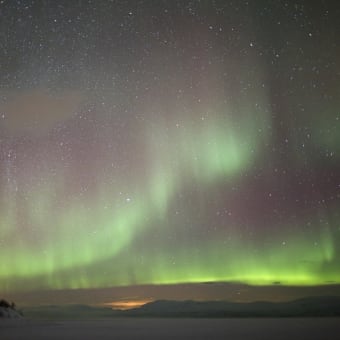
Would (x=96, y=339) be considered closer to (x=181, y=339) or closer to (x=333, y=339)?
(x=181, y=339)

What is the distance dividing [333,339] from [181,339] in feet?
52.4

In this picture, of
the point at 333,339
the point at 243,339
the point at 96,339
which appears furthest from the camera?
the point at 96,339

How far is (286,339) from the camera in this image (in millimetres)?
48812

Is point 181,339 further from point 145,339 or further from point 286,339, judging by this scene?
point 286,339

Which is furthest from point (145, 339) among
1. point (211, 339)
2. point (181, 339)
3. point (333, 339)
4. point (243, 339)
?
point (333, 339)

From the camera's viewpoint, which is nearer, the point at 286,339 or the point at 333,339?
the point at 333,339

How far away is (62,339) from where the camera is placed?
53.6m

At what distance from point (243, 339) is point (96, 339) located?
55.4 feet

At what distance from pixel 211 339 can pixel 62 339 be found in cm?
1781

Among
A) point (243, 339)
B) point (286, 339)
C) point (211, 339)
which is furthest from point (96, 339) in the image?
point (286, 339)

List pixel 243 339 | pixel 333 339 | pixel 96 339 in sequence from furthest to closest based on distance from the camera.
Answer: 1. pixel 96 339
2. pixel 243 339
3. pixel 333 339

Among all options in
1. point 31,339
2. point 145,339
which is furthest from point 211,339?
point 31,339

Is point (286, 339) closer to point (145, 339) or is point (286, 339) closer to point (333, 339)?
point (333, 339)

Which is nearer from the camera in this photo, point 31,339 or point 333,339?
point 333,339
